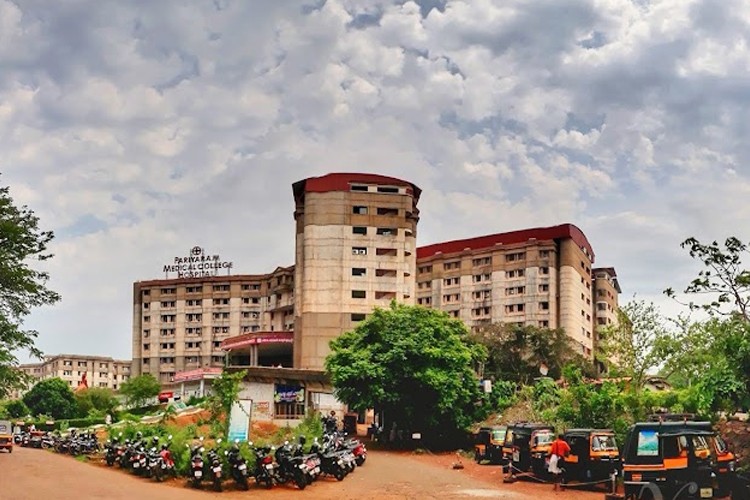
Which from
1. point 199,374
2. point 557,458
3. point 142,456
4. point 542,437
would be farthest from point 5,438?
point 199,374

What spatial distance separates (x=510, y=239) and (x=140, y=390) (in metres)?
41.0

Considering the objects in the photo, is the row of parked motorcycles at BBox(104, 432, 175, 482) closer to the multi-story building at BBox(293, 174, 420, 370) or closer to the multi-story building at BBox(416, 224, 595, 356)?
the multi-story building at BBox(293, 174, 420, 370)

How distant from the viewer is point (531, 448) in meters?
28.8

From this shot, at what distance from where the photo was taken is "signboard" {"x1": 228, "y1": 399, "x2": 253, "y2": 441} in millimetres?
31584

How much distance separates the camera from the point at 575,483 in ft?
85.1

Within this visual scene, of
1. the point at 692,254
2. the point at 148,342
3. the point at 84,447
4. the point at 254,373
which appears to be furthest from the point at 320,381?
the point at 148,342

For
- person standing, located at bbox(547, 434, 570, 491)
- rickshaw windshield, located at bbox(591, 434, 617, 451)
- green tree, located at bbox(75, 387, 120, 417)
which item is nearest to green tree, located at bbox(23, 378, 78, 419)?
green tree, located at bbox(75, 387, 120, 417)

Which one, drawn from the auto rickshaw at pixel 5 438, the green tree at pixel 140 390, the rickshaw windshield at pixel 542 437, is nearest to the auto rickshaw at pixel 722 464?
the rickshaw windshield at pixel 542 437

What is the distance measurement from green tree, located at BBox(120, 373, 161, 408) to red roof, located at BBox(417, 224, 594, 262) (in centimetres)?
3245

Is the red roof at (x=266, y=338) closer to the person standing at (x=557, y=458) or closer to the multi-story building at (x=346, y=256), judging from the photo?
the multi-story building at (x=346, y=256)

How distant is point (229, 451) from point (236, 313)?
81267 millimetres

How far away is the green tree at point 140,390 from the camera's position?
88.1m

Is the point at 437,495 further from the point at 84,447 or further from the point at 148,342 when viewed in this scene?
the point at 148,342

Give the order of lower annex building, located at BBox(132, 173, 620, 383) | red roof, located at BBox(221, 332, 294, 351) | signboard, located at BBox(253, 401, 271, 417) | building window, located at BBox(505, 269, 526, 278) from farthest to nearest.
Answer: building window, located at BBox(505, 269, 526, 278) → red roof, located at BBox(221, 332, 294, 351) → lower annex building, located at BBox(132, 173, 620, 383) → signboard, located at BBox(253, 401, 271, 417)
